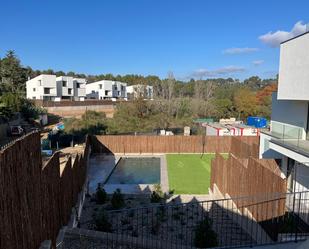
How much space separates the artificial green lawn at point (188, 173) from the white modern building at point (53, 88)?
130 feet

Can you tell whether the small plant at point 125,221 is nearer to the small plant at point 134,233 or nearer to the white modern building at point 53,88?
the small plant at point 134,233

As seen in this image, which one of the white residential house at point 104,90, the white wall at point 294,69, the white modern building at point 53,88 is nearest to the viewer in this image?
the white wall at point 294,69

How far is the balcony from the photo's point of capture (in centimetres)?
1064

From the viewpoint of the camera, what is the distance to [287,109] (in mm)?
14039

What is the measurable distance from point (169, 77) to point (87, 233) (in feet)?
131

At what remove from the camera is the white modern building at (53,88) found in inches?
2135

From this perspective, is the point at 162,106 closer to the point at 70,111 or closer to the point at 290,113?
the point at 70,111

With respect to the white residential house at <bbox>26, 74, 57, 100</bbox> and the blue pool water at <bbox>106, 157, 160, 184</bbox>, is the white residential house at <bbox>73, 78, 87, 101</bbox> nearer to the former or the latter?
the white residential house at <bbox>26, 74, 57, 100</bbox>

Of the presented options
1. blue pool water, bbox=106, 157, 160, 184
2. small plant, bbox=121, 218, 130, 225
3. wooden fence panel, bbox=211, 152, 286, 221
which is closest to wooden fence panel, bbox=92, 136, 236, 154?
blue pool water, bbox=106, 157, 160, 184

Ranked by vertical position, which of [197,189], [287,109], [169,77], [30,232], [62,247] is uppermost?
[169,77]

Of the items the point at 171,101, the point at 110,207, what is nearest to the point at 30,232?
the point at 110,207

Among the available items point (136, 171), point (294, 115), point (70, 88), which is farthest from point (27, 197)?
point (70, 88)

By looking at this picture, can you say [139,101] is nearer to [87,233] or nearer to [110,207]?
[110,207]

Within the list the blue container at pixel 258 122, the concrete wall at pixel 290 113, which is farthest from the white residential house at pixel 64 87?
the concrete wall at pixel 290 113
